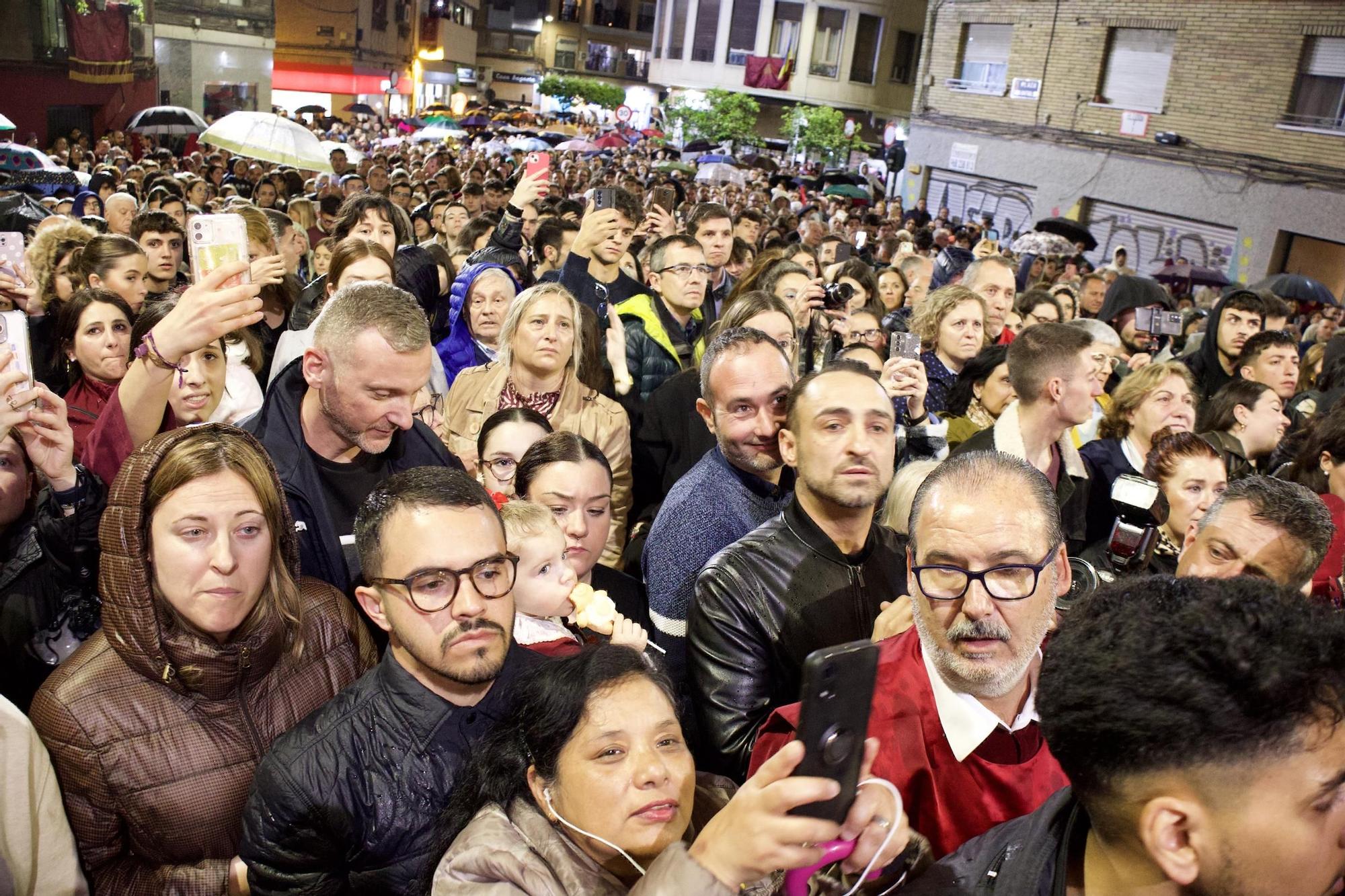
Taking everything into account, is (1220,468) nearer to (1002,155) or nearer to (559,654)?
(559,654)

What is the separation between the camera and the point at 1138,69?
728 inches

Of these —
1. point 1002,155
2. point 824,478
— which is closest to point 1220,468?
point 824,478

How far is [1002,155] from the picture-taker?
71.1 feet

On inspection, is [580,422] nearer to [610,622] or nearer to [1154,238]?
[610,622]

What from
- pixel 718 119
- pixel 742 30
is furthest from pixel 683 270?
pixel 742 30

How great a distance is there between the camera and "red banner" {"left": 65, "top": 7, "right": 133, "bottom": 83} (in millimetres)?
23203

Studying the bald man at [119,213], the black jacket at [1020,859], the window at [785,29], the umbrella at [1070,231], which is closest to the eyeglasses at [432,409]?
the black jacket at [1020,859]

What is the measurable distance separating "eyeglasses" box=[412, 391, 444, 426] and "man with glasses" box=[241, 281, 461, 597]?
0.81 m

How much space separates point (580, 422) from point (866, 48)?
134ft

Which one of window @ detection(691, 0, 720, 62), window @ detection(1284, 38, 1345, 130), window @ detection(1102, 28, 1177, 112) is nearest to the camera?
window @ detection(1284, 38, 1345, 130)

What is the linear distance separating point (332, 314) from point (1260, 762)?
2717 millimetres

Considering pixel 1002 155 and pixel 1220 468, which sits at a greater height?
pixel 1002 155

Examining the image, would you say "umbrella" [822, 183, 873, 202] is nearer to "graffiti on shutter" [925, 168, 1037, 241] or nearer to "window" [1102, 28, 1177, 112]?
"graffiti on shutter" [925, 168, 1037, 241]

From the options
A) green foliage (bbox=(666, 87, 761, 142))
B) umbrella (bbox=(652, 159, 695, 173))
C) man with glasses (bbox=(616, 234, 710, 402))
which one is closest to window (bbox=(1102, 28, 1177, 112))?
umbrella (bbox=(652, 159, 695, 173))
